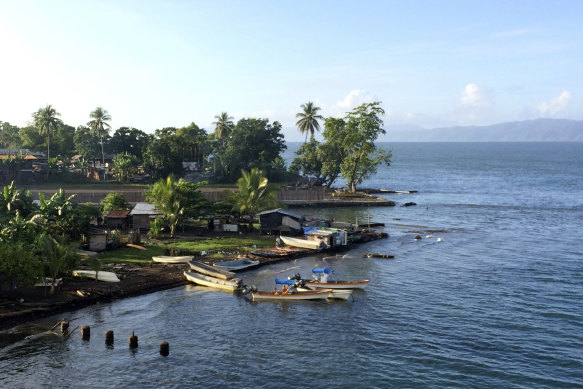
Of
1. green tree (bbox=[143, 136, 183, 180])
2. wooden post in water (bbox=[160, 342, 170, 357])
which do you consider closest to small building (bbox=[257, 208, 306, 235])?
wooden post in water (bbox=[160, 342, 170, 357])

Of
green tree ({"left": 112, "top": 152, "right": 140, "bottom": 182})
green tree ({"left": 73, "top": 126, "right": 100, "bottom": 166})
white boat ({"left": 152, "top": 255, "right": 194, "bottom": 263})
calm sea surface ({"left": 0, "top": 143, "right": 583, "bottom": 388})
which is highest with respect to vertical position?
green tree ({"left": 73, "top": 126, "right": 100, "bottom": 166})

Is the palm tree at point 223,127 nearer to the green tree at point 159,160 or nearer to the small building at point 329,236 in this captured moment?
the green tree at point 159,160

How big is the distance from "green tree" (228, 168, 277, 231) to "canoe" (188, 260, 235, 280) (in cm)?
1812

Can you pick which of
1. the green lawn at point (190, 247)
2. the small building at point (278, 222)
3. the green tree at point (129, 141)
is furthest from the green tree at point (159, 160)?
the green lawn at point (190, 247)

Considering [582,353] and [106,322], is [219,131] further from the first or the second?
[582,353]

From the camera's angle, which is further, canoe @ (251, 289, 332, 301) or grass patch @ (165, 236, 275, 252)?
grass patch @ (165, 236, 275, 252)

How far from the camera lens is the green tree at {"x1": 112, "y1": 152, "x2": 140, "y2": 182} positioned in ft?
355

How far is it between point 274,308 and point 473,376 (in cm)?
1691

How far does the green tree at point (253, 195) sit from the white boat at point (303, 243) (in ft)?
20.6

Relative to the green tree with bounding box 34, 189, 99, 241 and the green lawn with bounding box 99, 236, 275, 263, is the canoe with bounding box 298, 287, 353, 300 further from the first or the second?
the green tree with bounding box 34, 189, 99, 241

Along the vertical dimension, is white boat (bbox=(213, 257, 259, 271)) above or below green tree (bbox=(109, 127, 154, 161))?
below

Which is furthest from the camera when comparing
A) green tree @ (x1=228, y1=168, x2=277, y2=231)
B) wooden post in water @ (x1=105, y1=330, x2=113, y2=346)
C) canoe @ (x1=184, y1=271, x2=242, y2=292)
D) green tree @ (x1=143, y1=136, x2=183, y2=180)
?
green tree @ (x1=143, y1=136, x2=183, y2=180)

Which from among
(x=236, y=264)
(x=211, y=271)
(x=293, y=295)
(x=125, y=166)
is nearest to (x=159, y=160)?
(x=125, y=166)

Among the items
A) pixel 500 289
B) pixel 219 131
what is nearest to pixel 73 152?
pixel 219 131
